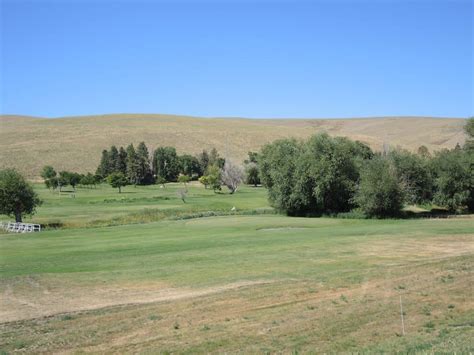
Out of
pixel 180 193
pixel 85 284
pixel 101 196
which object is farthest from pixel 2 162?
pixel 85 284

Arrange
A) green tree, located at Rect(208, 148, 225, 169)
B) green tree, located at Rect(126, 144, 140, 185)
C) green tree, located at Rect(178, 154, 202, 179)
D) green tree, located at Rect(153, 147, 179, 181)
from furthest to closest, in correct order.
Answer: green tree, located at Rect(208, 148, 225, 169) → green tree, located at Rect(178, 154, 202, 179) → green tree, located at Rect(153, 147, 179, 181) → green tree, located at Rect(126, 144, 140, 185)

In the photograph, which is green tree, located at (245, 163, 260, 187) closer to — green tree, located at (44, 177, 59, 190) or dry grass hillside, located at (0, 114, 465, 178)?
dry grass hillside, located at (0, 114, 465, 178)

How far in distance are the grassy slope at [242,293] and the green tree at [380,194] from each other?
20.7m

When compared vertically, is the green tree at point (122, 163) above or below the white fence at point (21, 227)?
above

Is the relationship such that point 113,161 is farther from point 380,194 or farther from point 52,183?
point 380,194

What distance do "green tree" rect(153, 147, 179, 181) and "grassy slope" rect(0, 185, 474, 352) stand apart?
91.5 metres

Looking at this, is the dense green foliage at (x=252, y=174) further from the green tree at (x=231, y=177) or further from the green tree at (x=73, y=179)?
the green tree at (x=73, y=179)

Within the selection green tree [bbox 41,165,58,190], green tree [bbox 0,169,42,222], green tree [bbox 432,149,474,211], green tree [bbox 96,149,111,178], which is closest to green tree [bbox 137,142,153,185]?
green tree [bbox 96,149,111,178]

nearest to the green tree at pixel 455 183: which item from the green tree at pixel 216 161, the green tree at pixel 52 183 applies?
the green tree at pixel 52 183

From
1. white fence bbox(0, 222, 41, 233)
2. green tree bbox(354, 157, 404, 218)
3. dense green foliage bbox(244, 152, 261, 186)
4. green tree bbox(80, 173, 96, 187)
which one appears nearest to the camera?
white fence bbox(0, 222, 41, 233)

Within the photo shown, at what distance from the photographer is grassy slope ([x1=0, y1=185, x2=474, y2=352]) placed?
14.9 m

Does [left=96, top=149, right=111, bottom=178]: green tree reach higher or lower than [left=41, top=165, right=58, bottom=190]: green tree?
higher

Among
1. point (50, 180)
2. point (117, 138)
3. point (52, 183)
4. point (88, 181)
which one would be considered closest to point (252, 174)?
point (88, 181)

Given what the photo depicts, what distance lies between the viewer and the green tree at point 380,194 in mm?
62312
